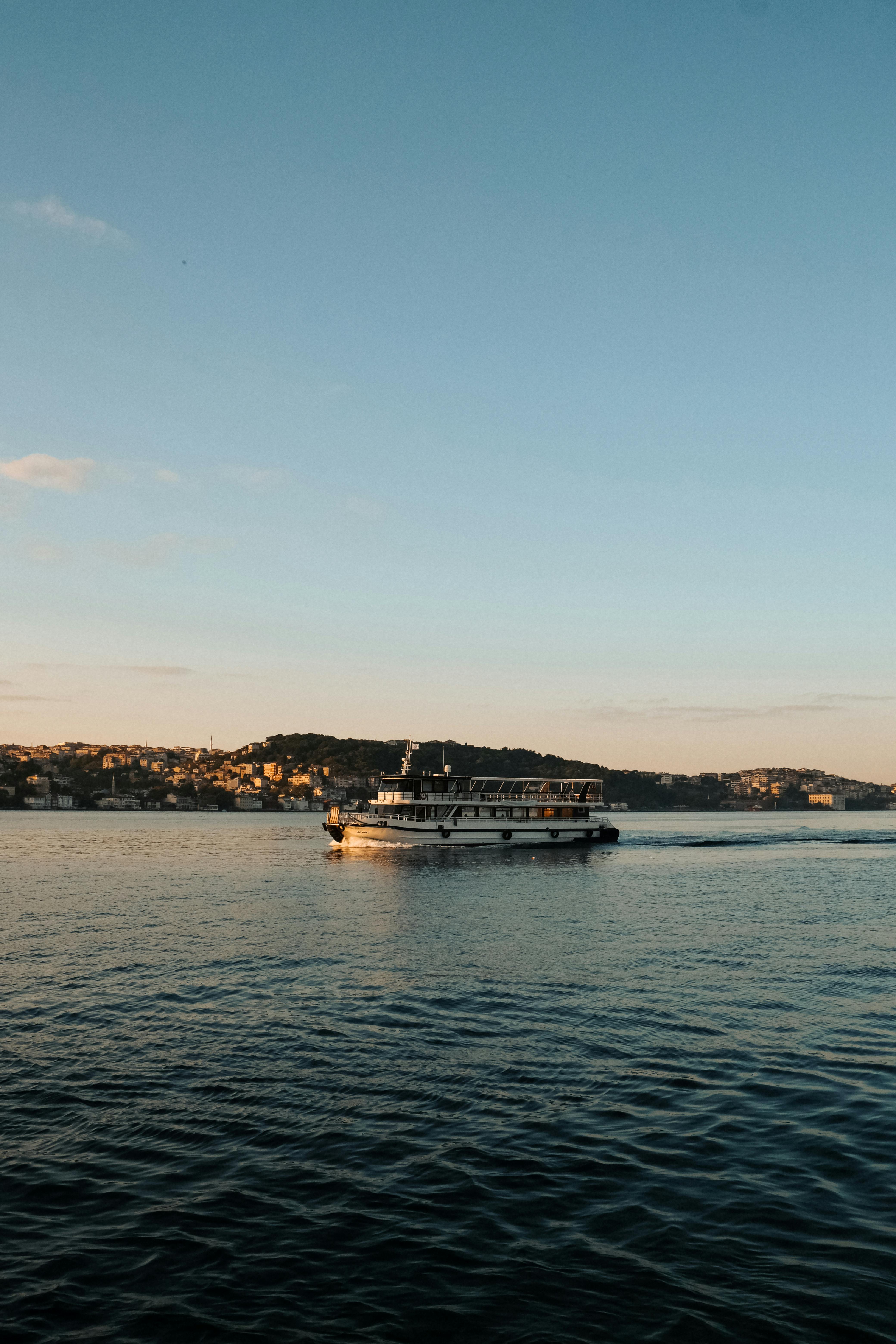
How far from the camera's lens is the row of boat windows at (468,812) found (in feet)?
314

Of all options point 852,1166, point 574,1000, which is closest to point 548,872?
Result: point 574,1000

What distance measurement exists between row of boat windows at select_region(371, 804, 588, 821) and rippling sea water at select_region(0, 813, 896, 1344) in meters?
55.8

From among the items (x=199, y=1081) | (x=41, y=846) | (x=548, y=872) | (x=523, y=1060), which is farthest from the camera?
(x=41, y=846)

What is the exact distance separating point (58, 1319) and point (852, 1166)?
1210 centimetres

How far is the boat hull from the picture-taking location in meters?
94.7

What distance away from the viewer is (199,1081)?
19.3 meters

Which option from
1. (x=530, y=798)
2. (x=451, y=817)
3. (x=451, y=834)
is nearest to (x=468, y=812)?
(x=451, y=817)


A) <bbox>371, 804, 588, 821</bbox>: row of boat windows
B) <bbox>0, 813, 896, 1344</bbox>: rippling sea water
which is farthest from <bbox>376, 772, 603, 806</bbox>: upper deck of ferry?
<bbox>0, 813, 896, 1344</bbox>: rippling sea water

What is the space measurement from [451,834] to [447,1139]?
80128 mm

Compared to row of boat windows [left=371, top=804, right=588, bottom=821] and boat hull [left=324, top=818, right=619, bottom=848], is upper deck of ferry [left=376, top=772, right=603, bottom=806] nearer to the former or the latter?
row of boat windows [left=371, top=804, right=588, bottom=821]

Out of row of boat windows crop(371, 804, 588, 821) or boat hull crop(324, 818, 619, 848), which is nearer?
boat hull crop(324, 818, 619, 848)

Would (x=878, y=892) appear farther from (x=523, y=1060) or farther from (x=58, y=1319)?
(x=58, y=1319)

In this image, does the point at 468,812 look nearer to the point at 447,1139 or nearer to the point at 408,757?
the point at 408,757

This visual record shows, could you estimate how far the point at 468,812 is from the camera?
323ft
